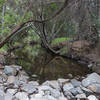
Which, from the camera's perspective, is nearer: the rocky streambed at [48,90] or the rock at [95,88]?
the rocky streambed at [48,90]

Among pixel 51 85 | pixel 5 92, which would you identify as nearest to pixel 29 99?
pixel 5 92

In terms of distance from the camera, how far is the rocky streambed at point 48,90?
2.41 m

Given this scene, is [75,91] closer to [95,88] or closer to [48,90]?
[95,88]

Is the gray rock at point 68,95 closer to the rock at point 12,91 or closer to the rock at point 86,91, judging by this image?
the rock at point 86,91

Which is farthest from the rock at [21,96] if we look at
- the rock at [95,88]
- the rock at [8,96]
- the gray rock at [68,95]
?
the rock at [95,88]

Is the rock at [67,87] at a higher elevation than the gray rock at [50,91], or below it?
below

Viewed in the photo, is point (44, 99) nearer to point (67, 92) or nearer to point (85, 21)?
point (67, 92)

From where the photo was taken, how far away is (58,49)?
7566mm

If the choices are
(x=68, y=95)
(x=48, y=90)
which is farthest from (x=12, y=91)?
(x=68, y=95)

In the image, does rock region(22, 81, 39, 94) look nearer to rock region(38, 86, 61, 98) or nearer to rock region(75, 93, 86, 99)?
rock region(38, 86, 61, 98)

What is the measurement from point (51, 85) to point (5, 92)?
45.7 inches

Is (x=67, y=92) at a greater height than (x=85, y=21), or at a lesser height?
lesser

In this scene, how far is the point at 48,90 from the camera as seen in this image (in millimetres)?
2719

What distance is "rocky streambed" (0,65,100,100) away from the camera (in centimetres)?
241
